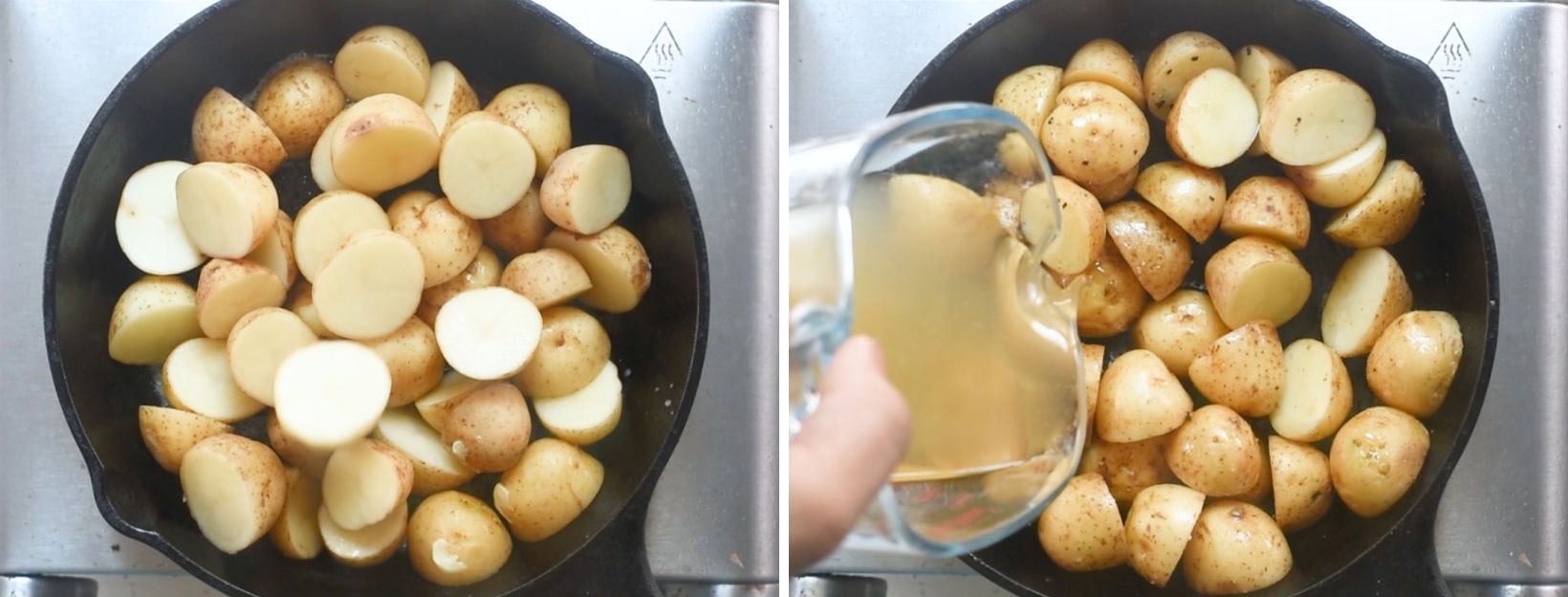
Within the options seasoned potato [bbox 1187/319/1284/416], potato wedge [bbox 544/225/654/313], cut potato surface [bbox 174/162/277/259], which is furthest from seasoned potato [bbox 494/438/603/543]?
seasoned potato [bbox 1187/319/1284/416]

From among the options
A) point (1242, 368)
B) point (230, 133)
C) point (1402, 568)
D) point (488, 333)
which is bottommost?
point (1402, 568)

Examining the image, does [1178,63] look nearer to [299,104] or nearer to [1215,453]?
[1215,453]

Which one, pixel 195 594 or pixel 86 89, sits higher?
pixel 86 89

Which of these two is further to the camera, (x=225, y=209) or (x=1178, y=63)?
(x=1178, y=63)

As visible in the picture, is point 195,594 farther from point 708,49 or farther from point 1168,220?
point 1168,220

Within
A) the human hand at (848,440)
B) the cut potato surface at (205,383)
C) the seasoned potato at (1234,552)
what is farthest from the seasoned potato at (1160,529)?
the cut potato surface at (205,383)

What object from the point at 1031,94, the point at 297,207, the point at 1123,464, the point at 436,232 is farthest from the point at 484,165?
the point at 1123,464

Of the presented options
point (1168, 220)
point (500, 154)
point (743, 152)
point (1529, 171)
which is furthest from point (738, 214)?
point (1529, 171)
